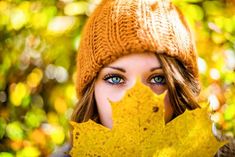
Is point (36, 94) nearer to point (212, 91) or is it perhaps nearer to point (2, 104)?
point (2, 104)

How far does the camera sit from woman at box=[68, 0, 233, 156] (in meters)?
1.38

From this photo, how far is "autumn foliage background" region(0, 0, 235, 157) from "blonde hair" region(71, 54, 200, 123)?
1.11 meters

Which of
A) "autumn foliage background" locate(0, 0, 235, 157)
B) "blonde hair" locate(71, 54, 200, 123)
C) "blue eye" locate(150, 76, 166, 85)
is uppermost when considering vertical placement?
"blue eye" locate(150, 76, 166, 85)

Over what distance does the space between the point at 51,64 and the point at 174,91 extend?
1.45 m

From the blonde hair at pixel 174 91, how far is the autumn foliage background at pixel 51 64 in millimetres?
1109

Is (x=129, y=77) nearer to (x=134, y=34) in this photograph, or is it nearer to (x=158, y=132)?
(x=134, y=34)

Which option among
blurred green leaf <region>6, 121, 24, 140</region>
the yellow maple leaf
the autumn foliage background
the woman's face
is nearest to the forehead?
the woman's face

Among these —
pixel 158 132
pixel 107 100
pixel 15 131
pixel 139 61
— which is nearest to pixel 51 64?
pixel 15 131

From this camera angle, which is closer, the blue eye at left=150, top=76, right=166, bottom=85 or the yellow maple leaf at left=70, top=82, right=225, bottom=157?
the yellow maple leaf at left=70, top=82, right=225, bottom=157

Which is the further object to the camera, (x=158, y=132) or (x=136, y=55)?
(x=136, y=55)

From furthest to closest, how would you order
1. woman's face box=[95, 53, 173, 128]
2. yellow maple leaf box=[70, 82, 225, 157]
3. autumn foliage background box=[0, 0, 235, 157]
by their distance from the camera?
autumn foliage background box=[0, 0, 235, 157] < woman's face box=[95, 53, 173, 128] < yellow maple leaf box=[70, 82, 225, 157]

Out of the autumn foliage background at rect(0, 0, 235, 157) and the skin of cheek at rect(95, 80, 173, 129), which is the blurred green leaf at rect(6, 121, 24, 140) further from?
the skin of cheek at rect(95, 80, 173, 129)

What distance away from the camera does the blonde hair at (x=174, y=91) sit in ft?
4.62

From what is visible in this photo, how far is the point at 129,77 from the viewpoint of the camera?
1.37 m
